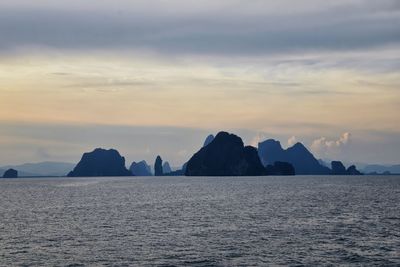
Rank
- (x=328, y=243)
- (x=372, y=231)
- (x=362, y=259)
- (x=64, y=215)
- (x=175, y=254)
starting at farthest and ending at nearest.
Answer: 1. (x=64, y=215)
2. (x=372, y=231)
3. (x=328, y=243)
4. (x=175, y=254)
5. (x=362, y=259)

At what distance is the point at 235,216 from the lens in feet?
373

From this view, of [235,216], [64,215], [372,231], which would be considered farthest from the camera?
[64,215]

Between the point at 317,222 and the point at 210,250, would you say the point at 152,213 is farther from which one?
the point at 210,250

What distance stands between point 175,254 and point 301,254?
16.4 m

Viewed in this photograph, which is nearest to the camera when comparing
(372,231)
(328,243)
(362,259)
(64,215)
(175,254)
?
(362,259)

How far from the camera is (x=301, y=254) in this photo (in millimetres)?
66938

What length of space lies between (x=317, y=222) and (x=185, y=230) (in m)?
27.4

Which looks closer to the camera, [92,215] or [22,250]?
[22,250]

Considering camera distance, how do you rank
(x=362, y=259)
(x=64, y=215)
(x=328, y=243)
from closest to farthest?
(x=362, y=259), (x=328, y=243), (x=64, y=215)

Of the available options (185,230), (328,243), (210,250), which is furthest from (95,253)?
(328,243)

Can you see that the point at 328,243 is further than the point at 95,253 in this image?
Yes

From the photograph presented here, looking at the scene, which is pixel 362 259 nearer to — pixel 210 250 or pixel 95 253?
pixel 210 250

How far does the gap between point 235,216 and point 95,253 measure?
50257mm

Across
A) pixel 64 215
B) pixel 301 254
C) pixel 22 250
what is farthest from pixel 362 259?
pixel 64 215
